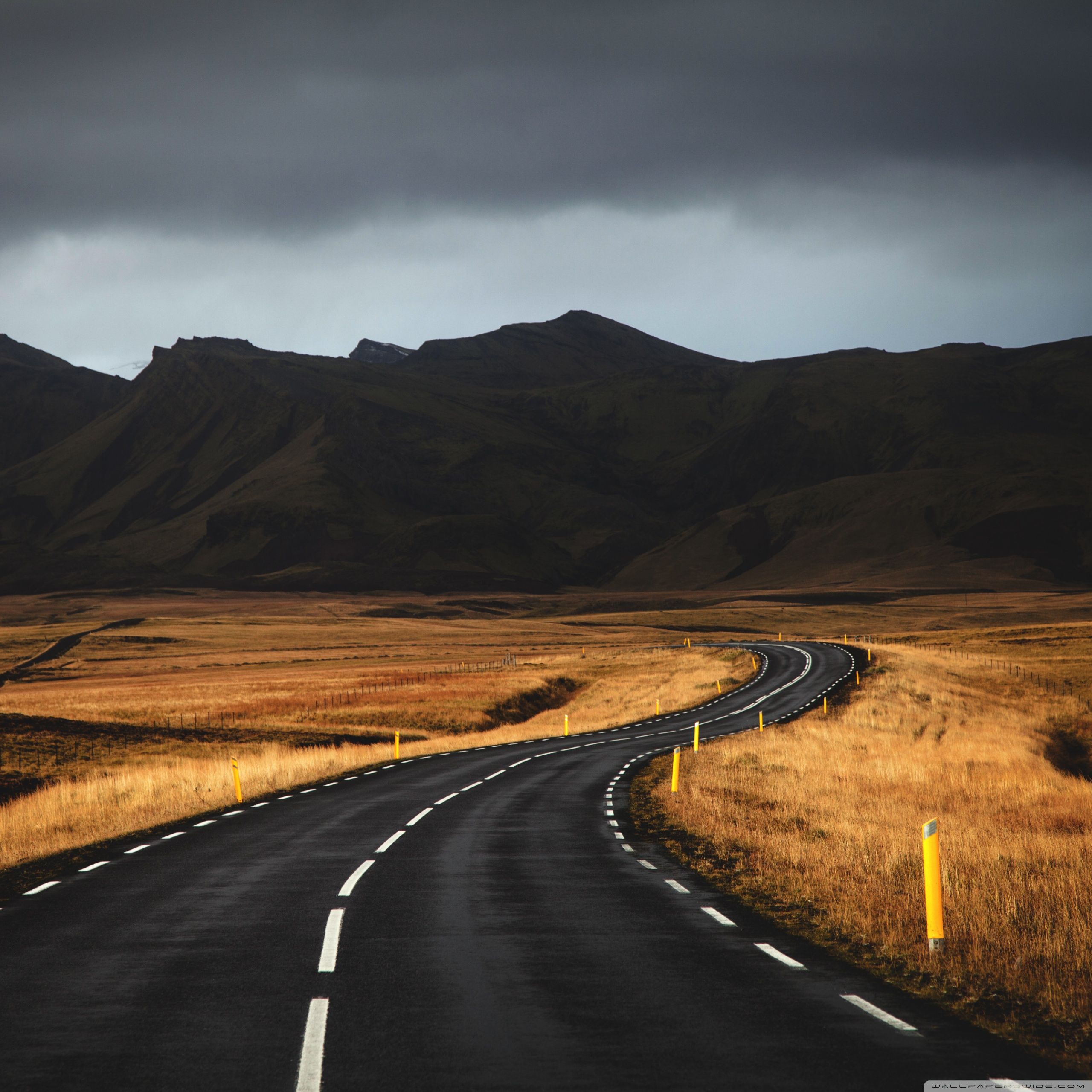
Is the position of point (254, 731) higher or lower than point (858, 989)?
lower

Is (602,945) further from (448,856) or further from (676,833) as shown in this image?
(676,833)

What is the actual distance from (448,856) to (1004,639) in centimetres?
9016

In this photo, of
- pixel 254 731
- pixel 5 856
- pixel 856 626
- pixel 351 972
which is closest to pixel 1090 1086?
pixel 351 972

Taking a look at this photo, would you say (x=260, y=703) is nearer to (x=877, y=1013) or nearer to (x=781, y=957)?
(x=781, y=957)

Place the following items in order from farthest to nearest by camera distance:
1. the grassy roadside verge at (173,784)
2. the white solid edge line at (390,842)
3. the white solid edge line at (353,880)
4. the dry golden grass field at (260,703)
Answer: the dry golden grass field at (260,703), the grassy roadside verge at (173,784), the white solid edge line at (390,842), the white solid edge line at (353,880)

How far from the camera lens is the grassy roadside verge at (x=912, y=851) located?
983 centimetres

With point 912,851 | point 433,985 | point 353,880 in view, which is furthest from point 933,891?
point 353,880

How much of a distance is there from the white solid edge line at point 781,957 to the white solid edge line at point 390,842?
8.71m

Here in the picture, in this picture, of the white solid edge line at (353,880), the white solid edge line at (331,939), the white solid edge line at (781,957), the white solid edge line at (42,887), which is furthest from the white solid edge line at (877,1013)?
the white solid edge line at (42,887)

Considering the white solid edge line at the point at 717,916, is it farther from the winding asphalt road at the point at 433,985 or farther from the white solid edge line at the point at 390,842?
the white solid edge line at the point at 390,842

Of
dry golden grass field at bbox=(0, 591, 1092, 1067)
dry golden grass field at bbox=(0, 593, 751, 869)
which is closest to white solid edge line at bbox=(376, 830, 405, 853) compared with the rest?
dry golden grass field at bbox=(0, 591, 1092, 1067)

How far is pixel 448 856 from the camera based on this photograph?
18.1m

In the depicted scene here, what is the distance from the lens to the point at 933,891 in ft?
35.6

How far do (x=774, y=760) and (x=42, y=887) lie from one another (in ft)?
77.1
